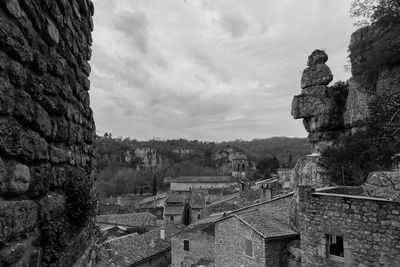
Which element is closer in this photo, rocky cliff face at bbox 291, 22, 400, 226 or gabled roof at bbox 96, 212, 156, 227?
rocky cliff face at bbox 291, 22, 400, 226

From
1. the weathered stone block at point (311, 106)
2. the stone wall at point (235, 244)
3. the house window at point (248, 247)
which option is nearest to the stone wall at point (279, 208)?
the stone wall at point (235, 244)

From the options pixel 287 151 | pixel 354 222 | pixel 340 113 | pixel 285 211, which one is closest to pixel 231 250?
pixel 285 211

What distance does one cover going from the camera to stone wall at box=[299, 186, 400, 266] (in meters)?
6.79

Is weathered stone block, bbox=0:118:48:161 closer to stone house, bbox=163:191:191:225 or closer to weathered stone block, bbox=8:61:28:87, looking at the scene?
weathered stone block, bbox=8:61:28:87

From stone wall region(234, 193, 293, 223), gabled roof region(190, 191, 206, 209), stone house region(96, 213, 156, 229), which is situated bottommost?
stone house region(96, 213, 156, 229)

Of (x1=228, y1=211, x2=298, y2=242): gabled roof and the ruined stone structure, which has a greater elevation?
the ruined stone structure

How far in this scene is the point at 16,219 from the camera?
1576 millimetres

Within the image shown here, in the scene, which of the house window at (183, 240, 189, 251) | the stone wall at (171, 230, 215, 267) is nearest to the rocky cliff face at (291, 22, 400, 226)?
the stone wall at (171, 230, 215, 267)

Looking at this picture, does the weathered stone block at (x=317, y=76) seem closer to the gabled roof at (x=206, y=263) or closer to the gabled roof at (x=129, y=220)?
the gabled roof at (x=206, y=263)

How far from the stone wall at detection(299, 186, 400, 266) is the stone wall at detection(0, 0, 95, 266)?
21.6 ft

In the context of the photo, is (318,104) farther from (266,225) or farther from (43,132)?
(43,132)

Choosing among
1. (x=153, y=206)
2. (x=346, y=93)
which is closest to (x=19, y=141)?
(x=346, y=93)

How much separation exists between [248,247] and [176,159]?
89.2m

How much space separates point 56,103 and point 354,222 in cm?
749
